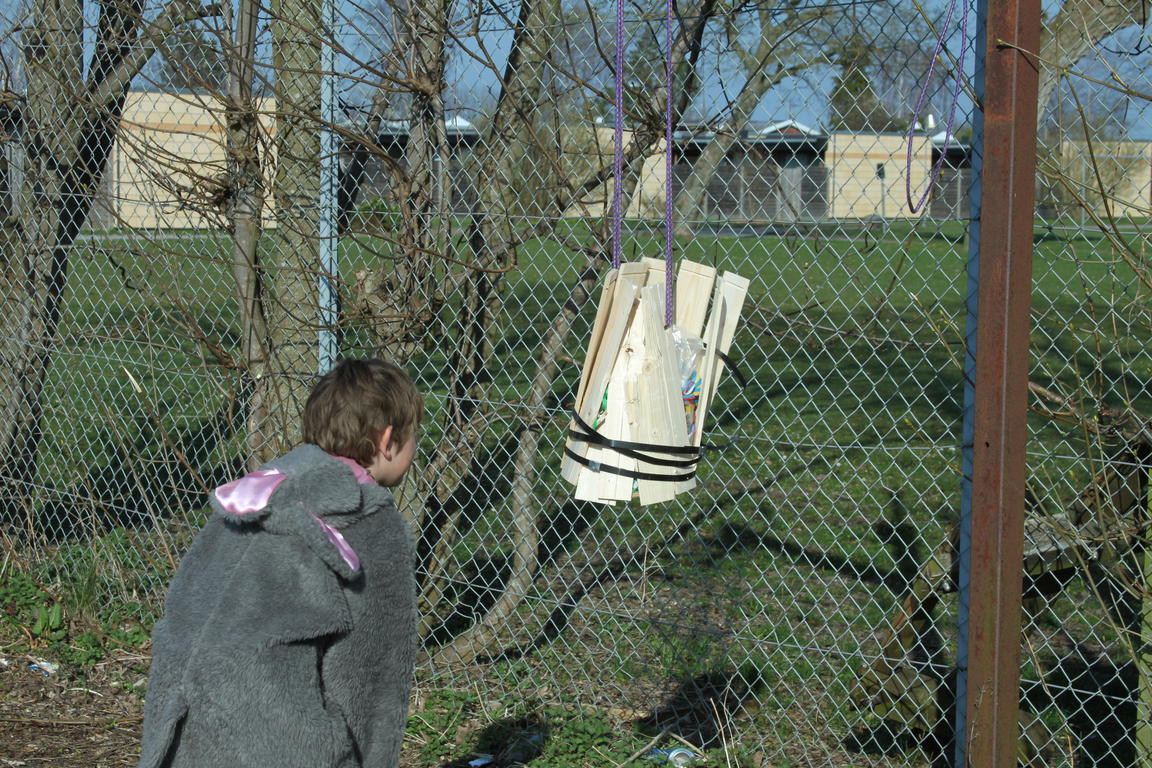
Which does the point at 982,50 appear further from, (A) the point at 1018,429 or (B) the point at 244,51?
(B) the point at 244,51

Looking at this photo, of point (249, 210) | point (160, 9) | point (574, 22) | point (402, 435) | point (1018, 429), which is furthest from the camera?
point (160, 9)

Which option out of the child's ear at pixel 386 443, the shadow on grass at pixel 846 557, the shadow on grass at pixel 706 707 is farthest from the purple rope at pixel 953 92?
the shadow on grass at pixel 846 557

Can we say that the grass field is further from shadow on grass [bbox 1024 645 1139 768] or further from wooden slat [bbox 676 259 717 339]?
wooden slat [bbox 676 259 717 339]

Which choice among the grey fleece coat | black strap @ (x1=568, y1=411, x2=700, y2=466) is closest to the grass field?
black strap @ (x1=568, y1=411, x2=700, y2=466)

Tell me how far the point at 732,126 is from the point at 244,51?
193cm

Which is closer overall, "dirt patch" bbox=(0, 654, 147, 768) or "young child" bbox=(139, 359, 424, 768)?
"young child" bbox=(139, 359, 424, 768)

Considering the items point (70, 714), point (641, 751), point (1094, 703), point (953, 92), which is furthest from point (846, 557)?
point (70, 714)

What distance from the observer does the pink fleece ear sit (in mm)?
2049

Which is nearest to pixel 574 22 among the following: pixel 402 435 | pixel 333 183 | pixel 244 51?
pixel 333 183

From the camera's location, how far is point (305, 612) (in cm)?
201

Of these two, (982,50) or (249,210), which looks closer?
(982,50)

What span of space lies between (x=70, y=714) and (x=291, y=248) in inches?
75.2

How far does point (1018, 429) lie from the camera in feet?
8.55

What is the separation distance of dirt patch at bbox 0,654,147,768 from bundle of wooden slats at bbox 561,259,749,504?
234 cm
